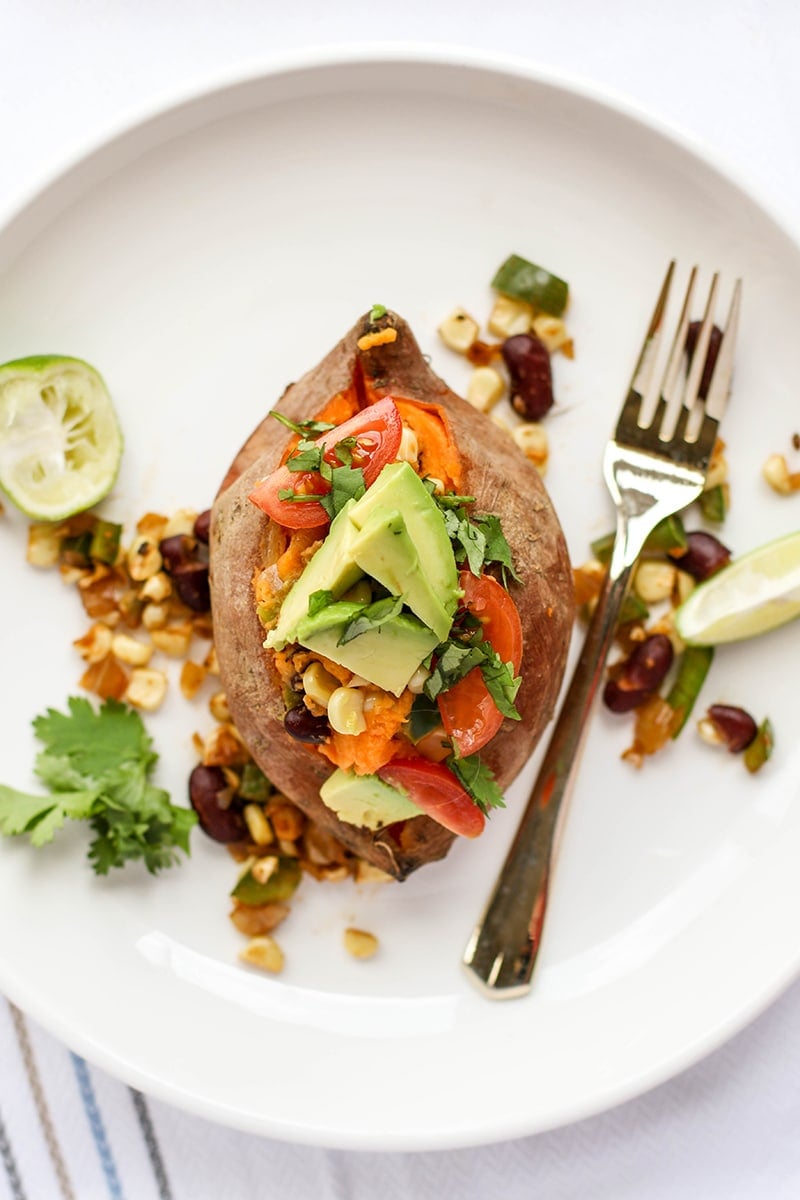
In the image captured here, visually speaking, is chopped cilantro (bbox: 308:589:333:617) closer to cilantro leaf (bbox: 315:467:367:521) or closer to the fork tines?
cilantro leaf (bbox: 315:467:367:521)

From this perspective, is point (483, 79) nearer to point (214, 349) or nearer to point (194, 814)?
point (214, 349)

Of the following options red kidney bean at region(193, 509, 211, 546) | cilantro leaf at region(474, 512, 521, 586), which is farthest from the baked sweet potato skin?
red kidney bean at region(193, 509, 211, 546)

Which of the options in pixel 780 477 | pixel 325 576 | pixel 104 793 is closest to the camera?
pixel 325 576

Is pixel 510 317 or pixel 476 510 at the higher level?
pixel 510 317

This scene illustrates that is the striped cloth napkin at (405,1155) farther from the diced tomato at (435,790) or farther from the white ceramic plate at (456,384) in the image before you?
the diced tomato at (435,790)

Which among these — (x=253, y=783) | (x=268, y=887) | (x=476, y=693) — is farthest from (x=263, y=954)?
(x=476, y=693)

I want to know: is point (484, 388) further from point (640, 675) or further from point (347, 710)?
point (347, 710)

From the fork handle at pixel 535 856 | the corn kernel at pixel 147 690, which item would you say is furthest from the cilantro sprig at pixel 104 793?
the fork handle at pixel 535 856
